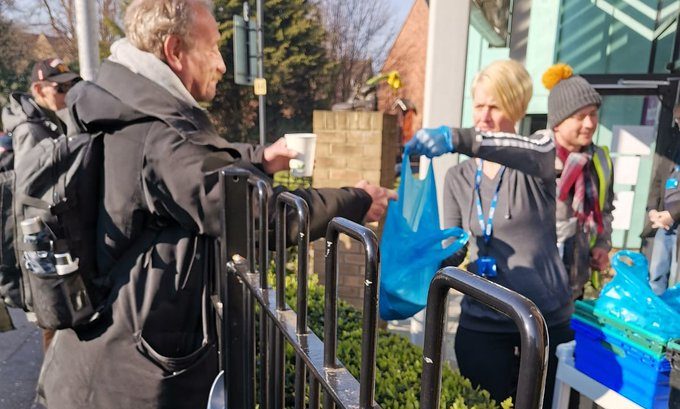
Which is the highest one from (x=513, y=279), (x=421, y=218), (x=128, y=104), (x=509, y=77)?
(x=509, y=77)

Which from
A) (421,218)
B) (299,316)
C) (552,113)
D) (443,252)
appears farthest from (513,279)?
(299,316)

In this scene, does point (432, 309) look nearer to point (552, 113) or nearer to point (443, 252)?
point (443, 252)

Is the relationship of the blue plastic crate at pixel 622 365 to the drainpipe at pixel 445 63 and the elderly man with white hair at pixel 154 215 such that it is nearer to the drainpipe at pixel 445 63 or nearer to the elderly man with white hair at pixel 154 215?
the elderly man with white hair at pixel 154 215

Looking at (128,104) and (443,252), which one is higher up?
(128,104)

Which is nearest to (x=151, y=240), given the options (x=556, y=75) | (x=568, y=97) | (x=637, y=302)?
(x=637, y=302)

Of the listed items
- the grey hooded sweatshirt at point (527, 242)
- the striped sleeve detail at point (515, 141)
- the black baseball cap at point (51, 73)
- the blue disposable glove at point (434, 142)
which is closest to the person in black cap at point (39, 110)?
the black baseball cap at point (51, 73)

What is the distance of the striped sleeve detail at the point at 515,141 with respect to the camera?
5.81 ft

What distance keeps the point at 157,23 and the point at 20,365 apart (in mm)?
3558

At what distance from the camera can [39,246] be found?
55.3 inches

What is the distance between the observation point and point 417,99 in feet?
82.1

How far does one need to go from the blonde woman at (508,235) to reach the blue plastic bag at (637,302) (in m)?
0.24

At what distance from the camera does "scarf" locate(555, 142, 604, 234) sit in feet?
8.43

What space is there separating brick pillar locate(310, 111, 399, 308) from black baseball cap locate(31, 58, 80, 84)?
1924 millimetres

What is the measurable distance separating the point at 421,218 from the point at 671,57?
16.8 feet
